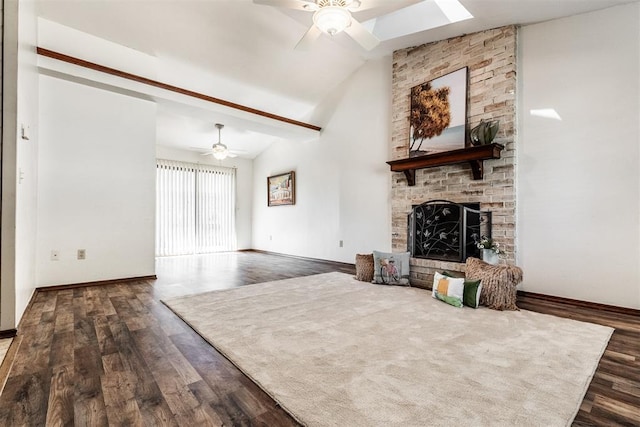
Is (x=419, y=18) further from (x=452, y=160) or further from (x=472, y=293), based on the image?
(x=472, y=293)

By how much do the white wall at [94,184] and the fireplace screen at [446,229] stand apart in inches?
152

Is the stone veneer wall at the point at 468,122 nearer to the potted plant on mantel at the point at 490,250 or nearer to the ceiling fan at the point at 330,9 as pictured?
the potted plant on mantel at the point at 490,250

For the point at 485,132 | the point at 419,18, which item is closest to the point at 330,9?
the point at 419,18

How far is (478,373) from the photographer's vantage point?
5.45ft

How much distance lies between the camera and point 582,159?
3201 mm

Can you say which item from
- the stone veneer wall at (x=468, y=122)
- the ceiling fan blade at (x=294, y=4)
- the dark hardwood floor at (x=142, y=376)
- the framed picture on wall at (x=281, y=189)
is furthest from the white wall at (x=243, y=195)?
the ceiling fan blade at (x=294, y=4)

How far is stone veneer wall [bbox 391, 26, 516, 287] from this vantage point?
3668mm

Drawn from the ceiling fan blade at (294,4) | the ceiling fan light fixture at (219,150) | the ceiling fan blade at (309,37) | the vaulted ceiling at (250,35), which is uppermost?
the vaulted ceiling at (250,35)

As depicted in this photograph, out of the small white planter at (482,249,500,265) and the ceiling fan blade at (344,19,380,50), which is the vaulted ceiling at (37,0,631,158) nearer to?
the ceiling fan blade at (344,19,380,50)

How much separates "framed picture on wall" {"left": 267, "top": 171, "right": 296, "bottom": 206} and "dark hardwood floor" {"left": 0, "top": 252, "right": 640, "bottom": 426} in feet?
14.4

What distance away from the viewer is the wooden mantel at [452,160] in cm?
362

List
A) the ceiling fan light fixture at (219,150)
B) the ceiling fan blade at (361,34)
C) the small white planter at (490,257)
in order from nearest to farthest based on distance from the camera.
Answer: the ceiling fan blade at (361,34)
the small white planter at (490,257)
the ceiling fan light fixture at (219,150)

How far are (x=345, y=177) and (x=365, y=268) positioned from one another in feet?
7.37

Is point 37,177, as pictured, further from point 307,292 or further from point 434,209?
point 434,209
